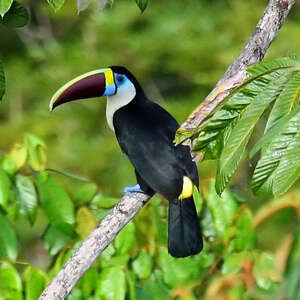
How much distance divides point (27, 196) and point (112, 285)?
41 cm

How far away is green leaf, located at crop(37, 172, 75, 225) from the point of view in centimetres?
329

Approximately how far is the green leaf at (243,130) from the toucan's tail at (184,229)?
1.37m

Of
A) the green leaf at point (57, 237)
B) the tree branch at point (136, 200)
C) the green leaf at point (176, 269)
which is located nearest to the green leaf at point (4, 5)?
the tree branch at point (136, 200)

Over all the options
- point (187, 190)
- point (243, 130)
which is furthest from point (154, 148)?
point (243, 130)

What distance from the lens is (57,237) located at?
131 inches

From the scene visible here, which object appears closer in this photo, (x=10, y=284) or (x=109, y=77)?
(x=10, y=284)

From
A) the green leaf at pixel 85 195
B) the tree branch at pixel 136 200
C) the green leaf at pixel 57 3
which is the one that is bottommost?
the green leaf at pixel 85 195

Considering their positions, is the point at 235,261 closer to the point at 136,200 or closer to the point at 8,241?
the point at 136,200

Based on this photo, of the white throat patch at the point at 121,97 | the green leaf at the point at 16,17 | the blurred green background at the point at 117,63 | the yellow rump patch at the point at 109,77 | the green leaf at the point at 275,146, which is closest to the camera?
the green leaf at the point at 275,146

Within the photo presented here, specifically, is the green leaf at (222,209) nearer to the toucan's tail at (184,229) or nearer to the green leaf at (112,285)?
the toucan's tail at (184,229)

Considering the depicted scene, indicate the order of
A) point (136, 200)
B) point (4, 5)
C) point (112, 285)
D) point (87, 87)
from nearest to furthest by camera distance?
1. point (4, 5)
2. point (136, 200)
3. point (112, 285)
4. point (87, 87)

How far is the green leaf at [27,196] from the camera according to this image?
3303mm

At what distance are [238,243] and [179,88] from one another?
621 cm

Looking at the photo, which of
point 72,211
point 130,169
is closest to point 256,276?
point 72,211
